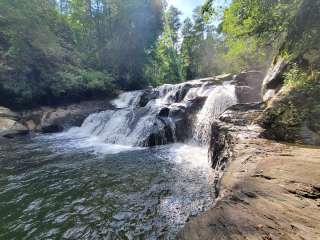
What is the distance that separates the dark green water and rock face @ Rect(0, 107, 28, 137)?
572 centimetres

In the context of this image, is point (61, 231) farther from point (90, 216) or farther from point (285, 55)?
point (285, 55)

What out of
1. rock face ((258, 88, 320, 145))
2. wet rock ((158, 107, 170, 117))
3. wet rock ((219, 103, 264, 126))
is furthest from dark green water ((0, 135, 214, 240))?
wet rock ((158, 107, 170, 117))

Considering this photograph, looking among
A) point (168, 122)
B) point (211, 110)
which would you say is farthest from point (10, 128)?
point (211, 110)

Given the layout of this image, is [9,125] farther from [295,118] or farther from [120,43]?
[120,43]

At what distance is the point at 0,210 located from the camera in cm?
461

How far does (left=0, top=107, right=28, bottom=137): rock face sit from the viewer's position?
13555 mm

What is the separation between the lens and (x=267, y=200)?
237 cm

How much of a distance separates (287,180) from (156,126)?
338 inches

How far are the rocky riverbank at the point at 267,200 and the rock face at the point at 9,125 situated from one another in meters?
14.6

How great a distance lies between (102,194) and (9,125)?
1254 centimetres

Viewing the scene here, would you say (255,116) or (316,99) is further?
(255,116)

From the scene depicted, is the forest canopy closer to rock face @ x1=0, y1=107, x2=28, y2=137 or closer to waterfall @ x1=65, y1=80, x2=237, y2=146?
rock face @ x1=0, y1=107, x2=28, y2=137

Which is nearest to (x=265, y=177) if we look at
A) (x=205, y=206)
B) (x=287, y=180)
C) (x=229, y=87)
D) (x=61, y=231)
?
(x=287, y=180)

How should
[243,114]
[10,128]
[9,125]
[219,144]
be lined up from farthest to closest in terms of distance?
[9,125], [10,128], [243,114], [219,144]
